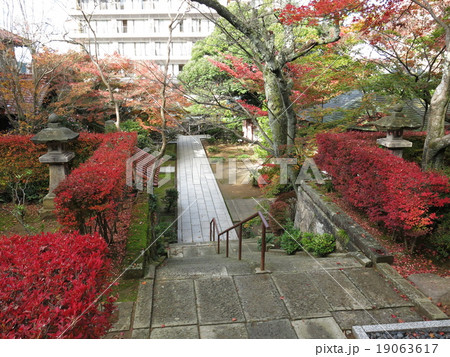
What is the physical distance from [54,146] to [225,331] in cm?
629

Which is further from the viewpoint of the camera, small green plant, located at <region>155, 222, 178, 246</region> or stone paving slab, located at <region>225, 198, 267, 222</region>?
stone paving slab, located at <region>225, 198, 267, 222</region>

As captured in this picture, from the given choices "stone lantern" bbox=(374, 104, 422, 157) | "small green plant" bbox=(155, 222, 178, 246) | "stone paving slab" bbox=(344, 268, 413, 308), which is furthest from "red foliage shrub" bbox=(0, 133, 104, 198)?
"stone paving slab" bbox=(344, 268, 413, 308)

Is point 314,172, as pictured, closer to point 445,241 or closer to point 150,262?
point 445,241

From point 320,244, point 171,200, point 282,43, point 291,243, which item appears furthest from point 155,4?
point 320,244

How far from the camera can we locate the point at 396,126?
6.93 metres

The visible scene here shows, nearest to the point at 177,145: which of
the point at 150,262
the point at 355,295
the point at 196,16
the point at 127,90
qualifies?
the point at 127,90

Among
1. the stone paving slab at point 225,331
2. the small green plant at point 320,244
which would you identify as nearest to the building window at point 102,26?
the small green plant at point 320,244

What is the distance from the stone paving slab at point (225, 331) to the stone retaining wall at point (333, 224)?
2493mm

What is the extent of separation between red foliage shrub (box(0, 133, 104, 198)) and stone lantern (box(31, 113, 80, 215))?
115cm

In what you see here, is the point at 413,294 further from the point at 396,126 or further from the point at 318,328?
the point at 396,126

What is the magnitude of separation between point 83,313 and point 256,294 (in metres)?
2.26

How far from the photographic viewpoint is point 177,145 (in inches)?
868

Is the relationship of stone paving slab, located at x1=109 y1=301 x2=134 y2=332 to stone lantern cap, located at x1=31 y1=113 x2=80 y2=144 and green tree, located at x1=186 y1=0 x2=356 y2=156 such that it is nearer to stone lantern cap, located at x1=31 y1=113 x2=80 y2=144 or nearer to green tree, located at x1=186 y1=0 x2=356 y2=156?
stone lantern cap, located at x1=31 y1=113 x2=80 y2=144

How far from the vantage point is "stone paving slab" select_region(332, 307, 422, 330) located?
342cm
